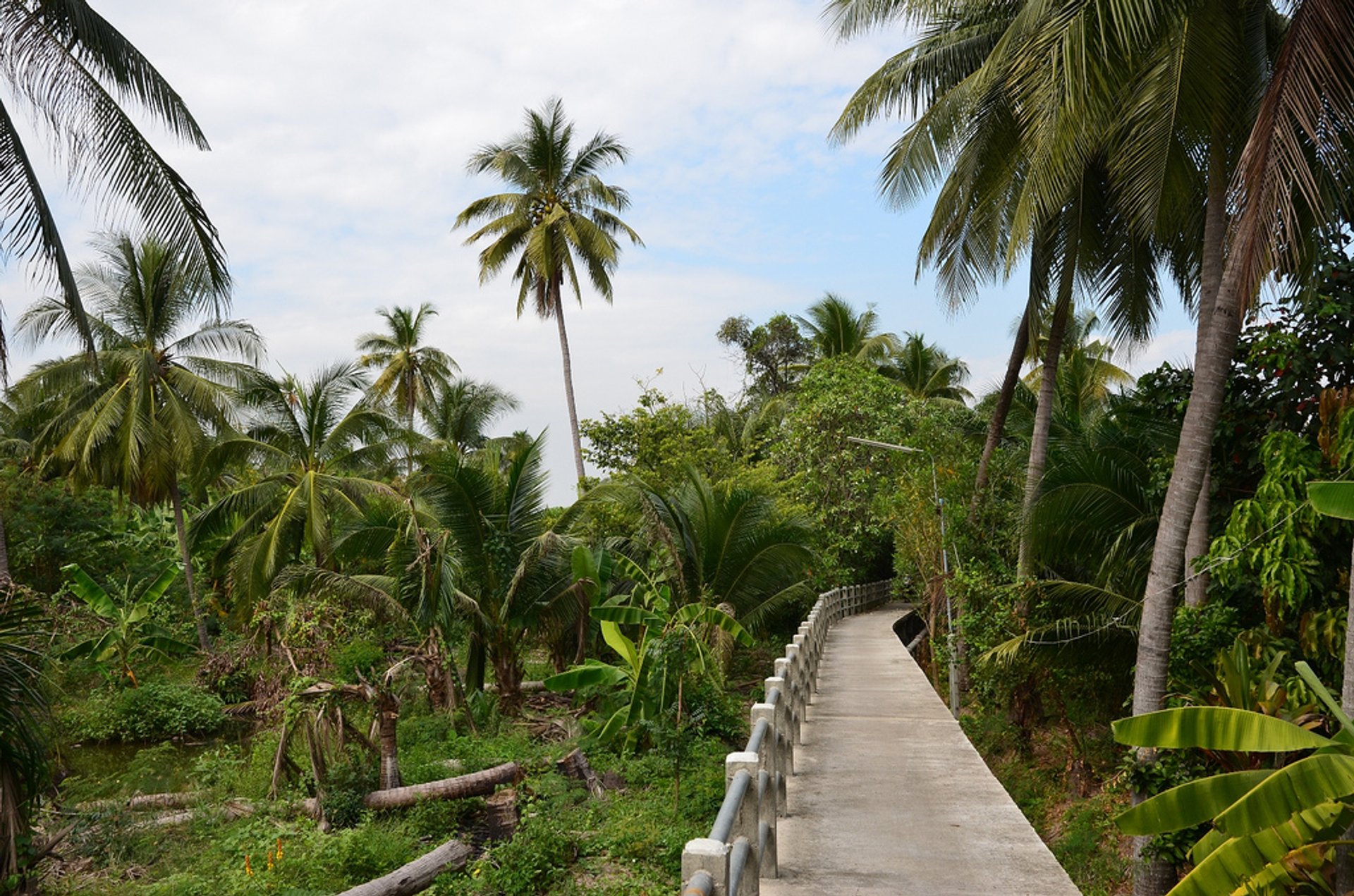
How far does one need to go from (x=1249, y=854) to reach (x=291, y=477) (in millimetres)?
21061

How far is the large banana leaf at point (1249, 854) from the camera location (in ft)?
17.7

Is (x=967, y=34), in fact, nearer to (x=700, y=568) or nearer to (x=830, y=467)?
(x=700, y=568)

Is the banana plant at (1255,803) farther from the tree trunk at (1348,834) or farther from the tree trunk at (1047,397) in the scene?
the tree trunk at (1047,397)

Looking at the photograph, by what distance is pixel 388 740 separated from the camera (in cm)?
1257

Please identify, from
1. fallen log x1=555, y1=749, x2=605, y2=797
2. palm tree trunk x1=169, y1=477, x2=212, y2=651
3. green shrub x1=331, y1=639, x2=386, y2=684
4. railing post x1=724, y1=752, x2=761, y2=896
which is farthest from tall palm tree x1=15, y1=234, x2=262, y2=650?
railing post x1=724, y1=752, x2=761, y2=896

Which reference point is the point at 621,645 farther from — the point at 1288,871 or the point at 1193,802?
the point at 1288,871

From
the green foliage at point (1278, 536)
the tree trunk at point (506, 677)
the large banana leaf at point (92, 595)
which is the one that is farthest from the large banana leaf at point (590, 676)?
the large banana leaf at point (92, 595)

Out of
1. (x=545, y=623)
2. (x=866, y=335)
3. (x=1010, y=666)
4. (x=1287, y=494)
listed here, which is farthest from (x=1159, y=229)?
(x=866, y=335)

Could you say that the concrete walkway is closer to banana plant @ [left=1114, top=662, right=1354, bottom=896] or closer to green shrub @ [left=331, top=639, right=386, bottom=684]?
banana plant @ [left=1114, top=662, right=1354, bottom=896]

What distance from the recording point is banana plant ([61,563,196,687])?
810 inches

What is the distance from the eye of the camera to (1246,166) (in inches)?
287

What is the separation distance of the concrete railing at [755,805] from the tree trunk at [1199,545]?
4.47 metres

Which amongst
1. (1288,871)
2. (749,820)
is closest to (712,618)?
(749,820)

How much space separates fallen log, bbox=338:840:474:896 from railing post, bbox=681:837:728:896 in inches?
231
